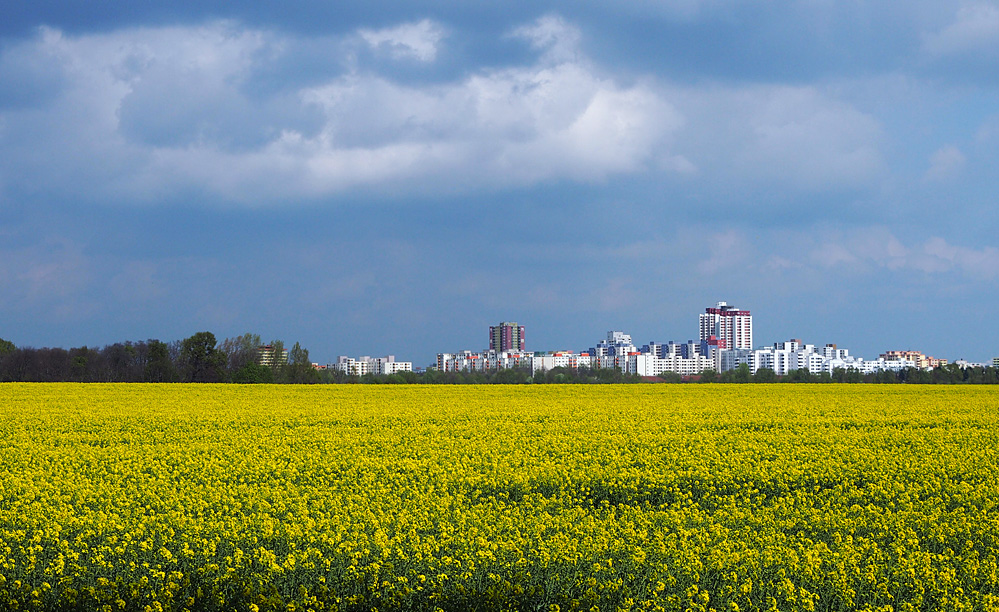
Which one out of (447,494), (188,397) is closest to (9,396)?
(188,397)

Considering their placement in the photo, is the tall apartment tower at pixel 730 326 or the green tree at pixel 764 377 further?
the tall apartment tower at pixel 730 326

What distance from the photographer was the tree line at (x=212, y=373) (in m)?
53.8

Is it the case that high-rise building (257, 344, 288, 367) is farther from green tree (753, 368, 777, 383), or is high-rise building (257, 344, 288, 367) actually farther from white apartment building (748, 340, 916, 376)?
white apartment building (748, 340, 916, 376)

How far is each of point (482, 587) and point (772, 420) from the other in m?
16.3

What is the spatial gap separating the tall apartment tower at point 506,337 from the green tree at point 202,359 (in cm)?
10897

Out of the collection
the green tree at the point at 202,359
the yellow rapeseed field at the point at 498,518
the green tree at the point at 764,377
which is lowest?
the yellow rapeseed field at the point at 498,518

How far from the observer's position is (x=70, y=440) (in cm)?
1623

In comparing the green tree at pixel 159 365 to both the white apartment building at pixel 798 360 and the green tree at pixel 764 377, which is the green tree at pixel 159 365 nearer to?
the green tree at pixel 764 377

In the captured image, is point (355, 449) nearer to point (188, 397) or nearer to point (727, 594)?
point (727, 594)

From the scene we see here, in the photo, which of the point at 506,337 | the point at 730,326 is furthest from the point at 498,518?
the point at 730,326

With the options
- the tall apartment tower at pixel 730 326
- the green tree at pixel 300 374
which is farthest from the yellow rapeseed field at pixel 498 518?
the tall apartment tower at pixel 730 326

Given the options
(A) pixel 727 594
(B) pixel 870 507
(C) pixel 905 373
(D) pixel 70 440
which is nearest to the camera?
(A) pixel 727 594

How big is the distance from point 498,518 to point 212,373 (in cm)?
5115

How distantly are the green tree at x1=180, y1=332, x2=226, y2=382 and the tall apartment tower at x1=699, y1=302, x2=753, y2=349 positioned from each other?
14182cm
